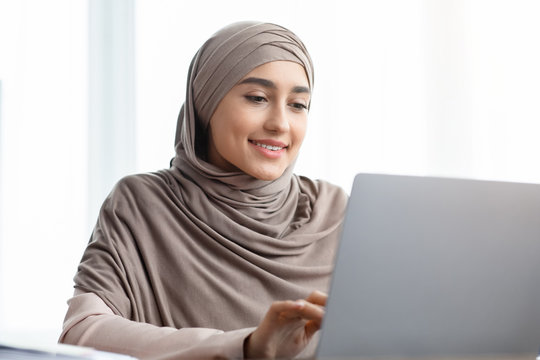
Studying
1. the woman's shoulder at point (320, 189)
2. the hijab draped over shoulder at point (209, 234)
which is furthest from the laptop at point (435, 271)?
the woman's shoulder at point (320, 189)

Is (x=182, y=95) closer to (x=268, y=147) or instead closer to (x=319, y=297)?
(x=268, y=147)

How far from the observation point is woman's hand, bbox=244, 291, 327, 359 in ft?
2.95

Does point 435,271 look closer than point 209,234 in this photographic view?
Yes

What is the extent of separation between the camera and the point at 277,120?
1.60 metres

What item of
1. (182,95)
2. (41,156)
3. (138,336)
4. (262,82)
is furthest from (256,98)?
(41,156)

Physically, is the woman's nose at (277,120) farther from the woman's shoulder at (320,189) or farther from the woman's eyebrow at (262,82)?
the woman's shoulder at (320,189)

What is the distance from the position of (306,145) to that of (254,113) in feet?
4.95

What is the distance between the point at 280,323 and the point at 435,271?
8.5 inches

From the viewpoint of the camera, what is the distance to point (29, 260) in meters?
3.33

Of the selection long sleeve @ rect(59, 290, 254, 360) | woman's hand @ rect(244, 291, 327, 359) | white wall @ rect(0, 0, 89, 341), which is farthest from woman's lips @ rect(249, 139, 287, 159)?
white wall @ rect(0, 0, 89, 341)

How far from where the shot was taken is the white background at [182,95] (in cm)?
289

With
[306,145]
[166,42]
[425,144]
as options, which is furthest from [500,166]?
[166,42]

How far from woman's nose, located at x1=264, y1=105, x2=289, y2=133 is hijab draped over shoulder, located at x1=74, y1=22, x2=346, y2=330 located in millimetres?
111

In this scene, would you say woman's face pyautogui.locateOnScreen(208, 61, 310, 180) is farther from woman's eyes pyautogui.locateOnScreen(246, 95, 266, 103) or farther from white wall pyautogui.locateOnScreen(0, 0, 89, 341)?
white wall pyautogui.locateOnScreen(0, 0, 89, 341)
